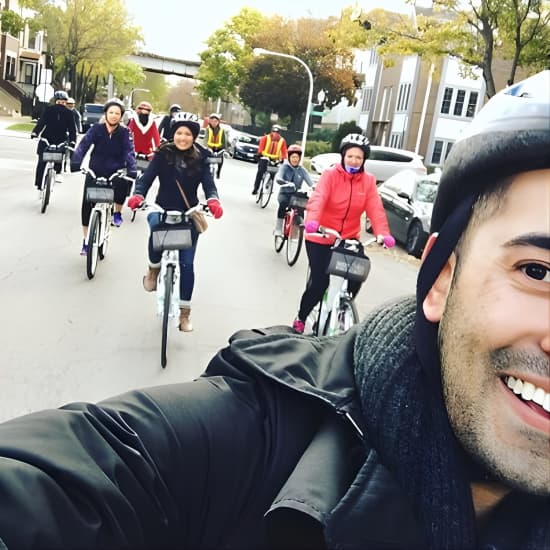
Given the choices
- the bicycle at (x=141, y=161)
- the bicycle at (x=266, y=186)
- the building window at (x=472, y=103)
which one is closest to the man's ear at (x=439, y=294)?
the bicycle at (x=141, y=161)

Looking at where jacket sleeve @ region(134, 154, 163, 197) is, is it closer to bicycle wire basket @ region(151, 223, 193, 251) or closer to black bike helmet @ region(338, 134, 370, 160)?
bicycle wire basket @ region(151, 223, 193, 251)

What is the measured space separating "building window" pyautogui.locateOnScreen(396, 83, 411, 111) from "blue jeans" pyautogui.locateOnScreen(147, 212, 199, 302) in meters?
43.4

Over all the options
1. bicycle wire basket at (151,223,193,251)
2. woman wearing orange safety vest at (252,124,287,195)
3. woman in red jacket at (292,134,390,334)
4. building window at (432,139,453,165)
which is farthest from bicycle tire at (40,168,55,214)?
building window at (432,139,453,165)

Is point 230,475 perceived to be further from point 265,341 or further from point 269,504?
point 265,341

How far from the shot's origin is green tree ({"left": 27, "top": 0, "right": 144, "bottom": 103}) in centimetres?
4675

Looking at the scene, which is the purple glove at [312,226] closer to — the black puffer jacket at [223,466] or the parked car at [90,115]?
the black puffer jacket at [223,466]

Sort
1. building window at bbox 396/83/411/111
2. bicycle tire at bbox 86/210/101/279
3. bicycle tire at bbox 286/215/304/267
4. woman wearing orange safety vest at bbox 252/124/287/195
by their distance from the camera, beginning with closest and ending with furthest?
1. bicycle tire at bbox 86/210/101/279
2. bicycle tire at bbox 286/215/304/267
3. woman wearing orange safety vest at bbox 252/124/287/195
4. building window at bbox 396/83/411/111

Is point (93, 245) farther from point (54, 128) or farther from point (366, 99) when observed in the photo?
point (366, 99)

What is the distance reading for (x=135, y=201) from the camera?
5.95 meters

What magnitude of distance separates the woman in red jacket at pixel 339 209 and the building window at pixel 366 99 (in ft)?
166

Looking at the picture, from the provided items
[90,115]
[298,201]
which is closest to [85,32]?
[90,115]

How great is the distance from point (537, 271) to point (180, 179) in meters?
5.50

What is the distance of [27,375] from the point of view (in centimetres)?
502

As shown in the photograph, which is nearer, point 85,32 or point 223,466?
point 223,466
